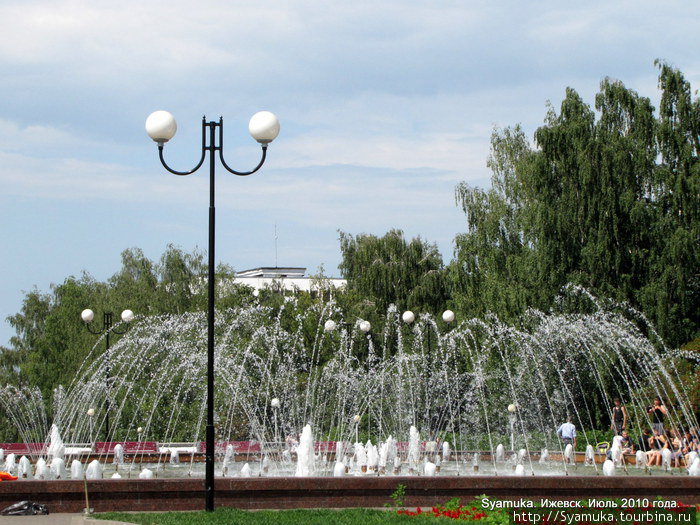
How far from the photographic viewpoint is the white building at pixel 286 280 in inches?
2100

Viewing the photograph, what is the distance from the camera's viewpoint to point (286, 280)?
84625 millimetres

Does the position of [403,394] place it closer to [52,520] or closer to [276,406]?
[276,406]

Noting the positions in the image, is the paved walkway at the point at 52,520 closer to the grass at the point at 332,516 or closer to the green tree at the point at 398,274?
the grass at the point at 332,516

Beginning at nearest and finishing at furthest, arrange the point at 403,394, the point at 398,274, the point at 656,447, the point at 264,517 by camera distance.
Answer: the point at 264,517
the point at 656,447
the point at 403,394
the point at 398,274

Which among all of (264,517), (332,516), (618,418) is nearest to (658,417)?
(618,418)

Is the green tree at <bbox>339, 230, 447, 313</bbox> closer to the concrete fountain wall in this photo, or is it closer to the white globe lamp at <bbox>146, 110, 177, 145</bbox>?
the concrete fountain wall

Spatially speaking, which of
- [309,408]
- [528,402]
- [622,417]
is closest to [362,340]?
[309,408]

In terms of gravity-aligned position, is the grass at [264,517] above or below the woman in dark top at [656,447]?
below

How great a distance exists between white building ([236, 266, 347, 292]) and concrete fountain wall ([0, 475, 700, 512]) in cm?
3885

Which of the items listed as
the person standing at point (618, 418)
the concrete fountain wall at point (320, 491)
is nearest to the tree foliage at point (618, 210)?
the person standing at point (618, 418)

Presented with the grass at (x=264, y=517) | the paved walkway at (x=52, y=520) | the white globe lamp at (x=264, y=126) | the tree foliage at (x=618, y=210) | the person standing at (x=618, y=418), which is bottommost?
the paved walkway at (x=52, y=520)

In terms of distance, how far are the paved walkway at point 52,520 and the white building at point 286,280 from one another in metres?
39.6

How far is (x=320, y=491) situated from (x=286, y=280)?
237ft

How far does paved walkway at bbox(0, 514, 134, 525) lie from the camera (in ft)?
37.0
